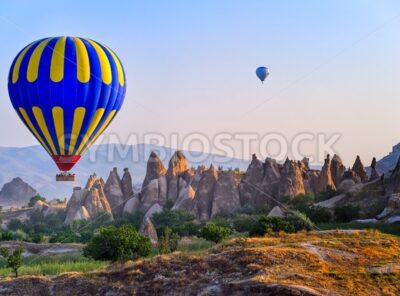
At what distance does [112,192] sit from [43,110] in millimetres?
44541

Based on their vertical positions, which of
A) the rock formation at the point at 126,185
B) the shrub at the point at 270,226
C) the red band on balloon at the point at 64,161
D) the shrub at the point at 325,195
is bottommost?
the shrub at the point at 270,226

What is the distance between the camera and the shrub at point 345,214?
49.3 metres

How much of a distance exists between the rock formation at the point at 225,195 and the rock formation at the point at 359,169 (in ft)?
45.0

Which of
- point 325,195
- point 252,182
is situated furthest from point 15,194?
point 325,195

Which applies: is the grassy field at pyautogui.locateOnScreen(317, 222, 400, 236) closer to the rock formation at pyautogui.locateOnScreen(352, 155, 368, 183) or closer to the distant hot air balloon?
the distant hot air balloon

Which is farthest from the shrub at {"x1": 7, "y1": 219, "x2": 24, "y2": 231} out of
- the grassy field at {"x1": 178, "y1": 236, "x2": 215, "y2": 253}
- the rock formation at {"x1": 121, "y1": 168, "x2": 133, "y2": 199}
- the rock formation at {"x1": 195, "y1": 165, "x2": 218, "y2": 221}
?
the grassy field at {"x1": 178, "y1": 236, "x2": 215, "y2": 253}

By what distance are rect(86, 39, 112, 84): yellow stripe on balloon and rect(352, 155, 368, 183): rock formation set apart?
134 feet

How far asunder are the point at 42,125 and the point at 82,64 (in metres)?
4.08

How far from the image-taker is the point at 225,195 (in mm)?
65375

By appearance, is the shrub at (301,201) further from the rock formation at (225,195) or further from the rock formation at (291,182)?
the rock formation at (225,195)

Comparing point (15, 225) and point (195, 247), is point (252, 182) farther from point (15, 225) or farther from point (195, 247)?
point (195, 247)

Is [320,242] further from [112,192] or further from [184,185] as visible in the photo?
[112,192]

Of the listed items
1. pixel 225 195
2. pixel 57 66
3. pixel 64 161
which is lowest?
pixel 225 195

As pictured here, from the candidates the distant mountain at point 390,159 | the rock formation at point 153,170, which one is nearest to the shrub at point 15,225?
the rock formation at point 153,170
